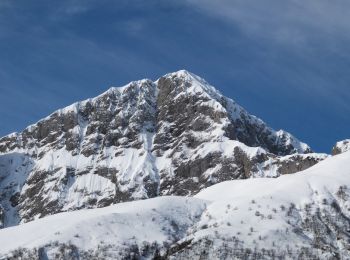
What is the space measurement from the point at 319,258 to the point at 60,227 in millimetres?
29991

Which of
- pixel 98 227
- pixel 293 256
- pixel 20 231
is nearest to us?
pixel 293 256

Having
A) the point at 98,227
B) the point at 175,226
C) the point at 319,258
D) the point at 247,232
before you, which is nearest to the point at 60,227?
the point at 98,227

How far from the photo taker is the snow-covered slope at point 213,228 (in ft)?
330

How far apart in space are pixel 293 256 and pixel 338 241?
303 inches

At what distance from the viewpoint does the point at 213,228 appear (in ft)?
344

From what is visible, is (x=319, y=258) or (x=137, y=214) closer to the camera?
(x=319, y=258)

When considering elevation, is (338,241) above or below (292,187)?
below

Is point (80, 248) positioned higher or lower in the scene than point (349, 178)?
lower

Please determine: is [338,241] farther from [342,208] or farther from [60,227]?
[60,227]

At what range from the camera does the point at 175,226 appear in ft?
357

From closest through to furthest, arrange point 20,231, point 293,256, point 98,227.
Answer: point 293,256 → point 98,227 → point 20,231

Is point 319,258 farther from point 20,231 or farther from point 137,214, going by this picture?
point 20,231

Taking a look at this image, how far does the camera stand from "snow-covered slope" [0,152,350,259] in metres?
100

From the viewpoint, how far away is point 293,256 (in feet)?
324
